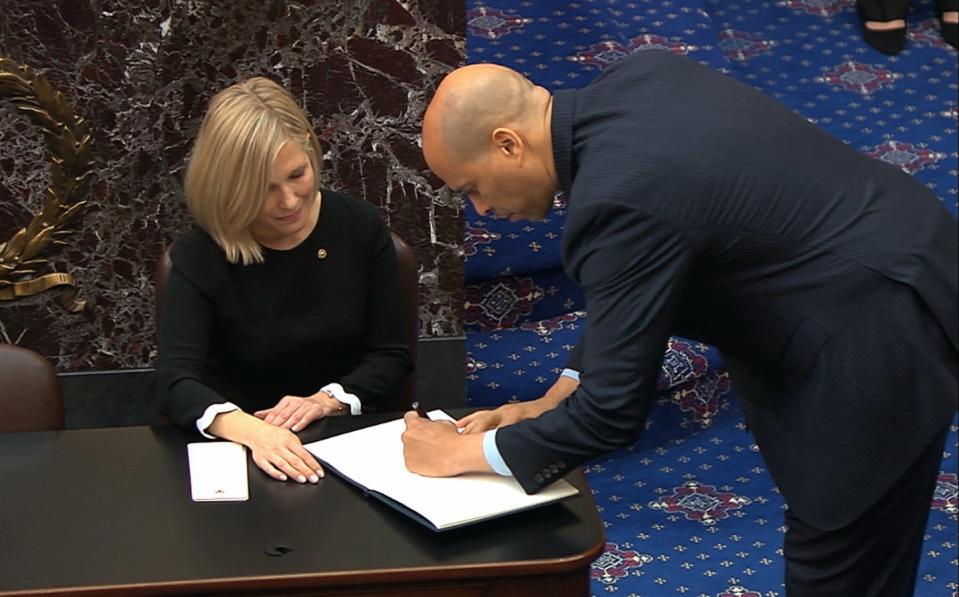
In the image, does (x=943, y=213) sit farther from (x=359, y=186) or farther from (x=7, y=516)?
(x=359, y=186)

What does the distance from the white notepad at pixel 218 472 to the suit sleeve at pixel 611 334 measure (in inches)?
19.3

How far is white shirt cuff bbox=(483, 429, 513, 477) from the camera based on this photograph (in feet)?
7.13

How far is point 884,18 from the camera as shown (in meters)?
6.32

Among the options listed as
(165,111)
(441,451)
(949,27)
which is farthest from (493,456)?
(949,27)

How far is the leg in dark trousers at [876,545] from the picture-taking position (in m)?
2.28

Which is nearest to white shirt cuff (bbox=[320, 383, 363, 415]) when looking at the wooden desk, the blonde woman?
the blonde woman

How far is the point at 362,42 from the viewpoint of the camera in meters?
3.94

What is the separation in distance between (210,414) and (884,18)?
476cm

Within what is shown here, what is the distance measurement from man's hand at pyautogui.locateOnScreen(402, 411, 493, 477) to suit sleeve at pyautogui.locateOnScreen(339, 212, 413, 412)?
25.1 inches

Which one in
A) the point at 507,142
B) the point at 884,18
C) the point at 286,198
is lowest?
the point at 884,18

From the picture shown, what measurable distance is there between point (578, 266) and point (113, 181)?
2243 millimetres

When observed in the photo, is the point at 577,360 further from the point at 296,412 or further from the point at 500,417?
the point at 296,412

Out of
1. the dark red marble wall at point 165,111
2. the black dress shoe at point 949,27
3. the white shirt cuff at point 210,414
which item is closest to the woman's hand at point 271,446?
the white shirt cuff at point 210,414

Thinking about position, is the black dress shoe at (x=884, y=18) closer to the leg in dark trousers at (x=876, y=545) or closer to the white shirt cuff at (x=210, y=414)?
the leg in dark trousers at (x=876, y=545)
